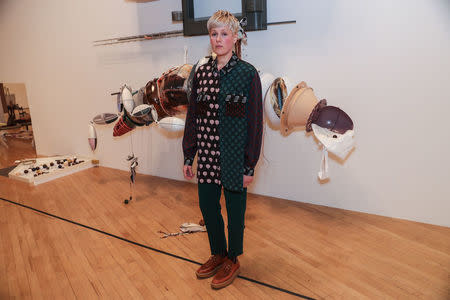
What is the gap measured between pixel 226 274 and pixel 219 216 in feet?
1.11

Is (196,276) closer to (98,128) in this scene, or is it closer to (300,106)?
(300,106)

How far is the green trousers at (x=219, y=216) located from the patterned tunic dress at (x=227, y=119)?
0.07 m

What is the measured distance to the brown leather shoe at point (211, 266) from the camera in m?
2.06

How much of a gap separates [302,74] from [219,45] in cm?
138

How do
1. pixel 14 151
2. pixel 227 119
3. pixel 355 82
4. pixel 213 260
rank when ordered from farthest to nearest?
pixel 14 151 < pixel 355 82 < pixel 213 260 < pixel 227 119

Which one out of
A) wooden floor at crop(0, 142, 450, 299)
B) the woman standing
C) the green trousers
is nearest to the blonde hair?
the woman standing

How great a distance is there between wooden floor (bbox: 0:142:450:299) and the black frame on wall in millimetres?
1574

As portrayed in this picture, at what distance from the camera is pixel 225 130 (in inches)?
Answer: 71.7

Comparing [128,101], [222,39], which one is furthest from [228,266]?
[128,101]

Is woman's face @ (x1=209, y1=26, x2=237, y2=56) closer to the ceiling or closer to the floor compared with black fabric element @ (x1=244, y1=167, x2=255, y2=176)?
closer to the ceiling

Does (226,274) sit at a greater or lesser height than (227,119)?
lesser

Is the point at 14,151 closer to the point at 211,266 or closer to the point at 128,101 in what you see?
the point at 128,101

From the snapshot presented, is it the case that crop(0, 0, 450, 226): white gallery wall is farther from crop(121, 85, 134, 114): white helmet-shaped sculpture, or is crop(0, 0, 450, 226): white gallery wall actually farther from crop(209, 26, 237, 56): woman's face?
crop(209, 26, 237, 56): woman's face

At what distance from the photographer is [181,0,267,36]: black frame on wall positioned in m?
2.78
